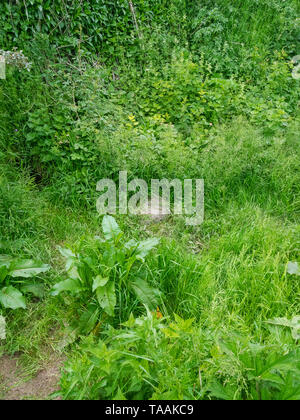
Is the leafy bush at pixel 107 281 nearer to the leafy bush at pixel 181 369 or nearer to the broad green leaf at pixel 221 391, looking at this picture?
the leafy bush at pixel 181 369

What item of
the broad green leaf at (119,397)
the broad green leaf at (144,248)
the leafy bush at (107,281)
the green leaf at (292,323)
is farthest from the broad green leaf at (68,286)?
the green leaf at (292,323)

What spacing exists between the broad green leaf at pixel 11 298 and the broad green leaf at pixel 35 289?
13cm

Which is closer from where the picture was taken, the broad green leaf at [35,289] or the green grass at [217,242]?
the green grass at [217,242]

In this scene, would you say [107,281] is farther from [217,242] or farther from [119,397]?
[217,242]

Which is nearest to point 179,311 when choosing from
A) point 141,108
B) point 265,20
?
point 141,108

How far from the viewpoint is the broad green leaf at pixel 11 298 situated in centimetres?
261

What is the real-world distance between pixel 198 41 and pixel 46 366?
5.51 m

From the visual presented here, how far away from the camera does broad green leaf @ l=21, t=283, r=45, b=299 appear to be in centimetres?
281

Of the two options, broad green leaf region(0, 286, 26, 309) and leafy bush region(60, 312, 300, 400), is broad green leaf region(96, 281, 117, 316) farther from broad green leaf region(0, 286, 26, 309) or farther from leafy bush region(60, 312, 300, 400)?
broad green leaf region(0, 286, 26, 309)

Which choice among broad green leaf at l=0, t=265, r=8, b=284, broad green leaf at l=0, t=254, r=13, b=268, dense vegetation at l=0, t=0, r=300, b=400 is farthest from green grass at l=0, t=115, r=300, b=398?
broad green leaf at l=0, t=265, r=8, b=284

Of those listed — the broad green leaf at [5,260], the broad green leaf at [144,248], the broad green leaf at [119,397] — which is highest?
the broad green leaf at [144,248]

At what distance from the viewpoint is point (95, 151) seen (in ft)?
13.1

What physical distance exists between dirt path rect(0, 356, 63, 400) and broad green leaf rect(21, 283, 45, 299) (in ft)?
1.64
